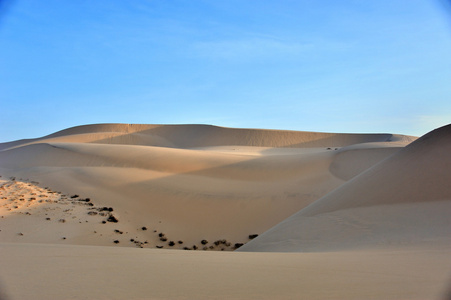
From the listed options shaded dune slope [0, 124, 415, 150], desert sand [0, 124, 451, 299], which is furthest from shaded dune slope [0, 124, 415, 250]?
shaded dune slope [0, 124, 415, 150]

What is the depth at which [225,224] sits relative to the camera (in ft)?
43.1

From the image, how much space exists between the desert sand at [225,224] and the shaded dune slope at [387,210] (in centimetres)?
4

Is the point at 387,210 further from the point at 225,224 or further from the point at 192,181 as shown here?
the point at 192,181

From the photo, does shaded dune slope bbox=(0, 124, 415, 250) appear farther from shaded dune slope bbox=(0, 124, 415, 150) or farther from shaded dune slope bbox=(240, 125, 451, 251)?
shaded dune slope bbox=(0, 124, 415, 150)

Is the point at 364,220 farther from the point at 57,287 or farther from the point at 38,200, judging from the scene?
the point at 38,200

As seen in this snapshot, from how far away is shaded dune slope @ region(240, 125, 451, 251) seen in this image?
6.86 metres

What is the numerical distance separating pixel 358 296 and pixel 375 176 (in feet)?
24.4

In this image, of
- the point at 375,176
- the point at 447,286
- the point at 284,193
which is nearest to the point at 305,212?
the point at 375,176

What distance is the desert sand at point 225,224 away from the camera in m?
3.50

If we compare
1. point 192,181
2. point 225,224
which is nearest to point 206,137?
point 192,181

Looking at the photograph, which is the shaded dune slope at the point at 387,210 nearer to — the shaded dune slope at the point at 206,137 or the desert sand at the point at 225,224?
the desert sand at the point at 225,224

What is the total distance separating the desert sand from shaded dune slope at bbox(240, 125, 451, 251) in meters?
0.04

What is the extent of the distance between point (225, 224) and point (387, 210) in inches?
240

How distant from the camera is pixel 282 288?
3.39 m
